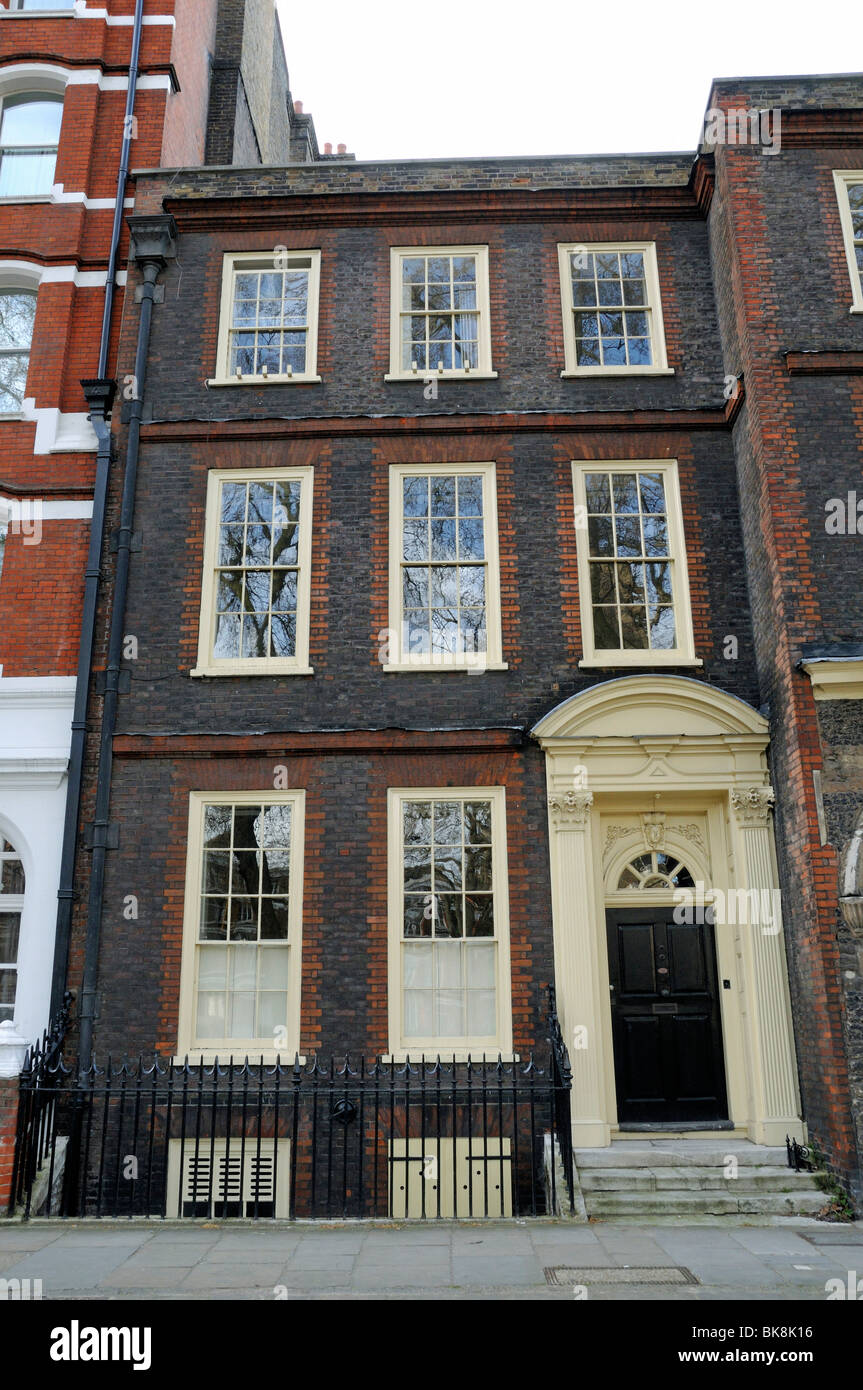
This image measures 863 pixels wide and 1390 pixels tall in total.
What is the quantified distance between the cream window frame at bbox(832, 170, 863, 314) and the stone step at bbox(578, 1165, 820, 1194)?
864cm

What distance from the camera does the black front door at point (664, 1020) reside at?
10.3 meters

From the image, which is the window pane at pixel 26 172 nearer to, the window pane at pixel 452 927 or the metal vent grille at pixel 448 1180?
the window pane at pixel 452 927

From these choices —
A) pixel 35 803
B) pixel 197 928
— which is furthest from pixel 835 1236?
pixel 35 803

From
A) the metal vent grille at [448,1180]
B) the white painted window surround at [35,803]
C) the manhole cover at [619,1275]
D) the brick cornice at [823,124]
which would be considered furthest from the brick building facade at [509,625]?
the manhole cover at [619,1275]

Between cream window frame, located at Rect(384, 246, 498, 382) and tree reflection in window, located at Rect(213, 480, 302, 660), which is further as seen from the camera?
cream window frame, located at Rect(384, 246, 498, 382)

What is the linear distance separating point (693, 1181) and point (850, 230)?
9909 mm

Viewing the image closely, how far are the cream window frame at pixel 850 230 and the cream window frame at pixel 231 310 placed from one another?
5.98m

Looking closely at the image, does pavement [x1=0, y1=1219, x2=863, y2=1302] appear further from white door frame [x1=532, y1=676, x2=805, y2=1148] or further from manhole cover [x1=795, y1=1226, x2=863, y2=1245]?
white door frame [x1=532, y1=676, x2=805, y2=1148]

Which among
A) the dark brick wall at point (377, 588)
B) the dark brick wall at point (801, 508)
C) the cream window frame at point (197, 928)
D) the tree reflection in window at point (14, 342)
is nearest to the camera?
the dark brick wall at point (801, 508)

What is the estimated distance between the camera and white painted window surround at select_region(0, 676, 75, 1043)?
10531 mm

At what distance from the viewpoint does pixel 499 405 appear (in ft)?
39.3

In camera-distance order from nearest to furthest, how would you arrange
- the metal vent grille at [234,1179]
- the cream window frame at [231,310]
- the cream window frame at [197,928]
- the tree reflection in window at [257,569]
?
the metal vent grille at [234,1179], the cream window frame at [197,928], the tree reflection in window at [257,569], the cream window frame at [231,310]

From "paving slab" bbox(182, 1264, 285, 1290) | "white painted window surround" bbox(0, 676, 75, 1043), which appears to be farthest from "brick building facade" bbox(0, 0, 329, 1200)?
"paving slab" bbox(182, 1264, 285, 1290)

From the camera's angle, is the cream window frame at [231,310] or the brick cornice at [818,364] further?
the cream window frame at [231,310]
